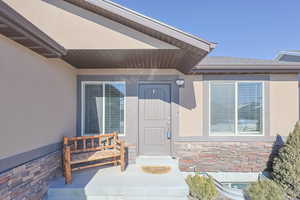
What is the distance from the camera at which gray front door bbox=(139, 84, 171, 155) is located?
514 cm

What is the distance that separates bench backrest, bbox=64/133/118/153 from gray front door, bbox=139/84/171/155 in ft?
2.84

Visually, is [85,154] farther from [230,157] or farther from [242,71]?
[242,71]

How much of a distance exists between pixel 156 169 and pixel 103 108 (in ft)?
7.19

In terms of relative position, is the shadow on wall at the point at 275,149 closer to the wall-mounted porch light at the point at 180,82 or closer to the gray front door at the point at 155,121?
the gray front door at the point at 155,121

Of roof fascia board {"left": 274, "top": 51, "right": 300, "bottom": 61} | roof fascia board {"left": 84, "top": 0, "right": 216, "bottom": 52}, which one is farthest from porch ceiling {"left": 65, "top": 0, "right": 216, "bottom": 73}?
roof fascia board {"left": 274, "top": 51, "right": 300, "bottom": 61}

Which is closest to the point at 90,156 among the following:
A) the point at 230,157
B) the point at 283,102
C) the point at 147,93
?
the point at 147,93

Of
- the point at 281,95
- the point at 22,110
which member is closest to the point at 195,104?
the point at 281,95

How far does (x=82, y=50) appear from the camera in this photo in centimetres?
359

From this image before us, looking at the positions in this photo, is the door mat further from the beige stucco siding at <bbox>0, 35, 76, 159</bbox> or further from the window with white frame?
the beige stucco siding at <bbox>0, 35, 76, 159</bbox>

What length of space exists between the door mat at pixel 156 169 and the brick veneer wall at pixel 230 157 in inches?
25.9

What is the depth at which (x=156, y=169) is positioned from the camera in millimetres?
4332

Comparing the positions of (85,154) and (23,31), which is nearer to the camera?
(23,31)

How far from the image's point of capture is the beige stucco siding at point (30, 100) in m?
2.64

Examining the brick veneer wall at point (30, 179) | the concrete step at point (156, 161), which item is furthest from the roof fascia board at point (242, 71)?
the brick veneer wall at point (30, 179)
